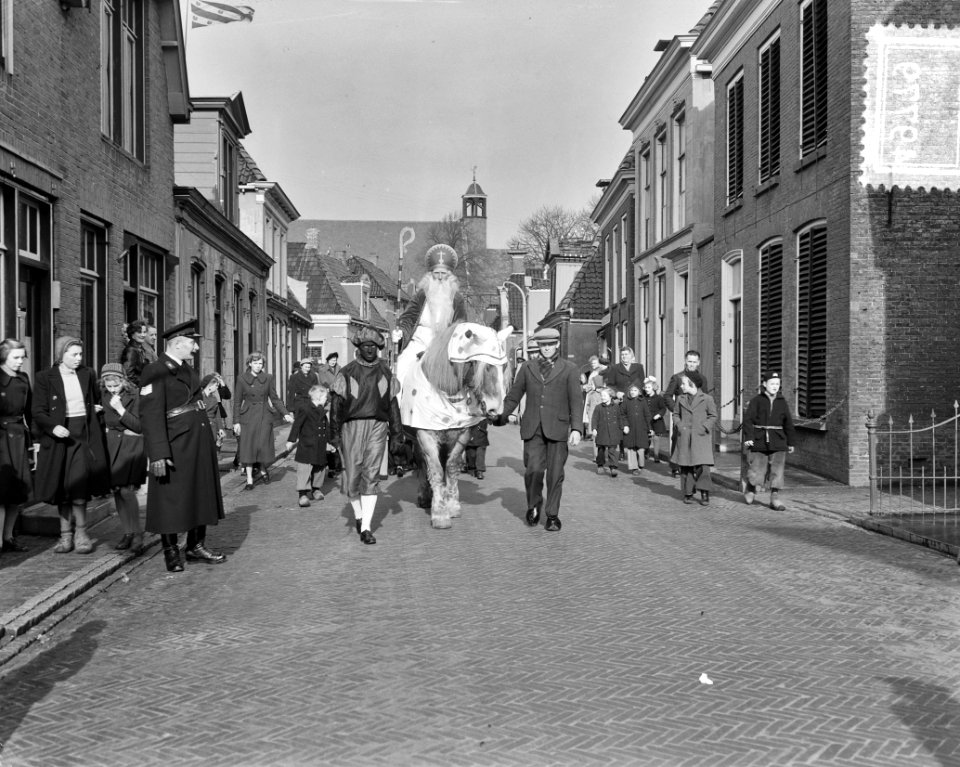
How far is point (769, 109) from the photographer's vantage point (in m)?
17.6

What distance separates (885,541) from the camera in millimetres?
9172

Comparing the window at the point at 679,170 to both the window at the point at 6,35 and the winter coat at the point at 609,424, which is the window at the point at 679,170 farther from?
the window at the point at 6,35

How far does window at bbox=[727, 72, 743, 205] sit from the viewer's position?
1950cm

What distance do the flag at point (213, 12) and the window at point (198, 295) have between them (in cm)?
524

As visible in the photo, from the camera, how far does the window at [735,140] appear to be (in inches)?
768

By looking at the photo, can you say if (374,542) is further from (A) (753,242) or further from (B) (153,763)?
(A) (753,242)

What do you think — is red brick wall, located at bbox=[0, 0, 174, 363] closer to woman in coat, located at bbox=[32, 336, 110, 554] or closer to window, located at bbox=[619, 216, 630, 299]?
woman in coat, located at bbox=[32, 336, 110, 554]

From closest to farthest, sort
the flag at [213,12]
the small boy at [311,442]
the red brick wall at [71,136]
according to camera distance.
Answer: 1. the red brick wall at [71,136]
2. the small boy at [311,442]
3. the flag at [213,12]

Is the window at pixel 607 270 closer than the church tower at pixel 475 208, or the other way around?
the window at pixel 607 270

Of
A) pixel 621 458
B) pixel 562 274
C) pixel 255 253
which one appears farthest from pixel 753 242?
pixel 562 274

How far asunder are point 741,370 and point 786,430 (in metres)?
7.95

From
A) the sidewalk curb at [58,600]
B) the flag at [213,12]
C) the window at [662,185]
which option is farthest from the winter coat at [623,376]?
the sidewalk curb at [58,600]

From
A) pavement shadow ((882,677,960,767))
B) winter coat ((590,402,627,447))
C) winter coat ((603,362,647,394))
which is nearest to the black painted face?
pavement shadow ((882,677,960,767))

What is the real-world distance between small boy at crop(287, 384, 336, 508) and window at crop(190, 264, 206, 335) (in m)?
9.57
